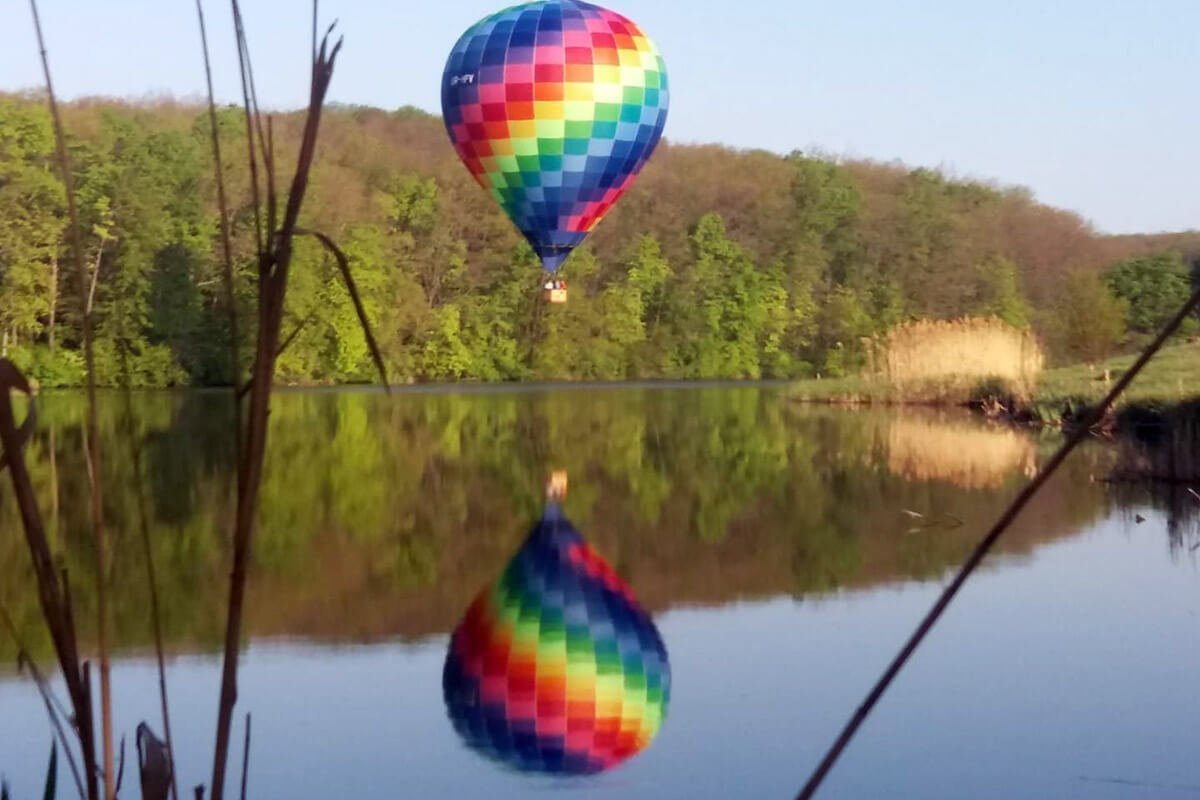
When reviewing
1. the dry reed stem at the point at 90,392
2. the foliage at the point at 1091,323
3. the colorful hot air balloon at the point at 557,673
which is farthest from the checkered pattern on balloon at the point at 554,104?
the dry reed stem at the point at 90,392

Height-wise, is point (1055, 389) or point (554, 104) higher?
point (554, 104)

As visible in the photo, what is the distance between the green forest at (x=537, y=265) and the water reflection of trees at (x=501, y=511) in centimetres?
909

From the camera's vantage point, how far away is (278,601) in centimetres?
645

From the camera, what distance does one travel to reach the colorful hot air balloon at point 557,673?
427 cm

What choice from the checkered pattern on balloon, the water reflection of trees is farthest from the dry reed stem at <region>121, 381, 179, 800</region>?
the checkered pattern on balloon

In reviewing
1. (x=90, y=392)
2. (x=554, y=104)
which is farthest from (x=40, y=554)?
(x=554, y=104)

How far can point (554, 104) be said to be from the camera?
14.3m

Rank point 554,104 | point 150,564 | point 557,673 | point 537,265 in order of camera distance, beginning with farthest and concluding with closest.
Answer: point 537,265
point 554,104
point 557,673
point 150,564

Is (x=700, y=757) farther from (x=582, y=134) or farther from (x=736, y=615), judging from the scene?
(x=582, y=134)

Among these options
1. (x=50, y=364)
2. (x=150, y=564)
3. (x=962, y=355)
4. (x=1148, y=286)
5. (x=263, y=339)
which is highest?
(x=263, y=339)

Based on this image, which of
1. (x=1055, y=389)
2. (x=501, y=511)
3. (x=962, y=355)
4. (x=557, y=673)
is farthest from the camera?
(x=962, y=355)

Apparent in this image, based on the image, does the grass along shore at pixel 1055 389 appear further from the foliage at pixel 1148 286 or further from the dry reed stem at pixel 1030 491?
the dry reed stem at pixel 1030 491

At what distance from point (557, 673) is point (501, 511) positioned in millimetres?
3972

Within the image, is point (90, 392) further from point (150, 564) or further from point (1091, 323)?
point (1091, 323)
